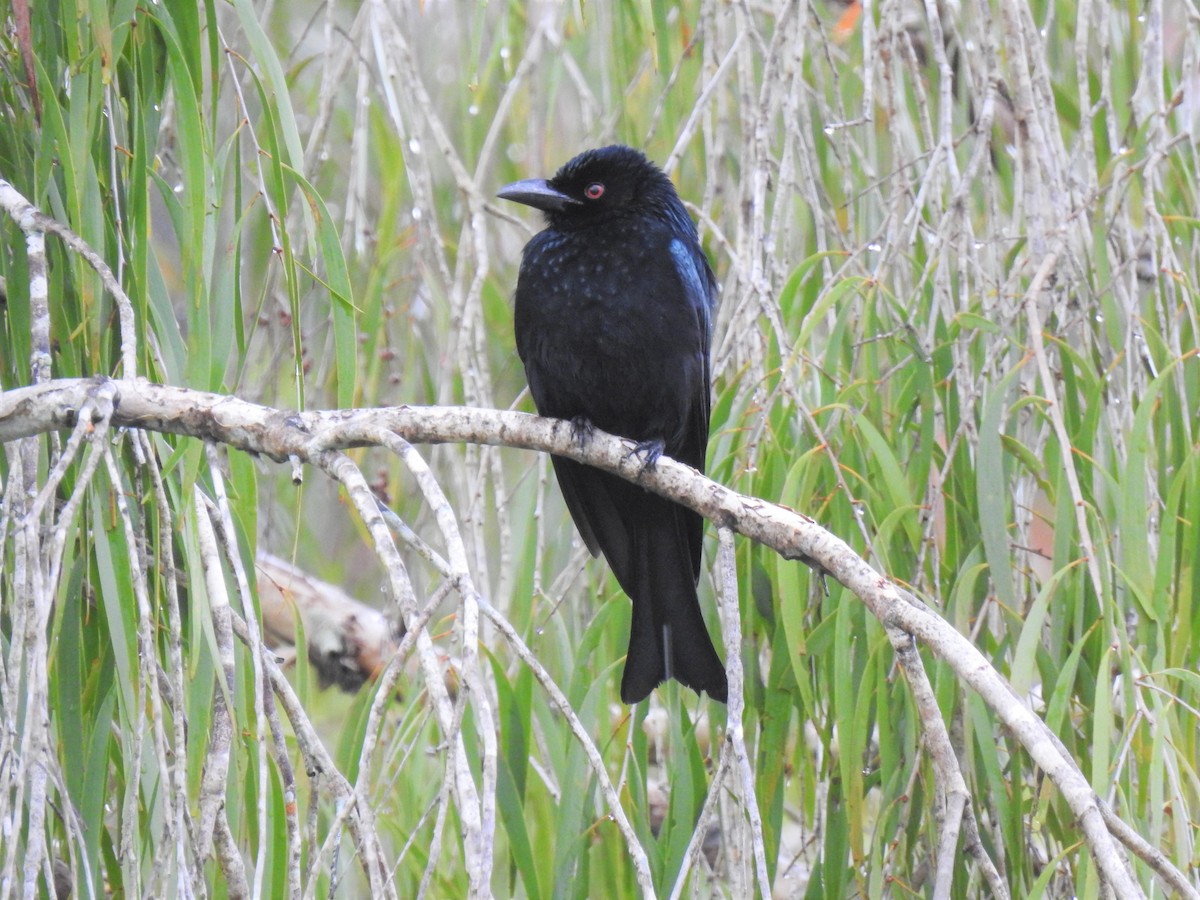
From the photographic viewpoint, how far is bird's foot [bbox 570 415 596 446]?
2.59 m

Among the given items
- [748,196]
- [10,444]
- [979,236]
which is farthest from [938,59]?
[10,444]

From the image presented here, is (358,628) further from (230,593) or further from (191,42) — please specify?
(191,42)

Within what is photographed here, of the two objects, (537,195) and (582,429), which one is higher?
(537,195)

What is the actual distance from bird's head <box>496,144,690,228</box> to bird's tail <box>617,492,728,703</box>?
26.5 inches

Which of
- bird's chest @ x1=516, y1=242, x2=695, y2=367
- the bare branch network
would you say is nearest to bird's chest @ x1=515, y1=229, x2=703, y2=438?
bird's chest @ x1=516, y1=242, x2=695, y2=367

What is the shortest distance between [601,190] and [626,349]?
1.56 feet

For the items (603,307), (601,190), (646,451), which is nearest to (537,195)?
(601,190)

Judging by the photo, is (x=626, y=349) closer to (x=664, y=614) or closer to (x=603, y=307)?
(x=603, y=307)

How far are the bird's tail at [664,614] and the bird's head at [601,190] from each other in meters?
0.67

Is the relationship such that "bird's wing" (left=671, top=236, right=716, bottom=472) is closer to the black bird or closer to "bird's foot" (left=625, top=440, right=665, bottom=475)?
the black bird

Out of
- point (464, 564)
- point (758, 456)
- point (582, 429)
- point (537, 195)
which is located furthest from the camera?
point (537, 195)

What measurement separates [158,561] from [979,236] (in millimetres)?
2106

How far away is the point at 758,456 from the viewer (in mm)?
2215

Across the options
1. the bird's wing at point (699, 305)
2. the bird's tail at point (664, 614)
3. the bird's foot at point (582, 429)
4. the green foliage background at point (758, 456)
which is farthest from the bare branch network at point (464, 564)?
the bird's wing at point (699, 305)
